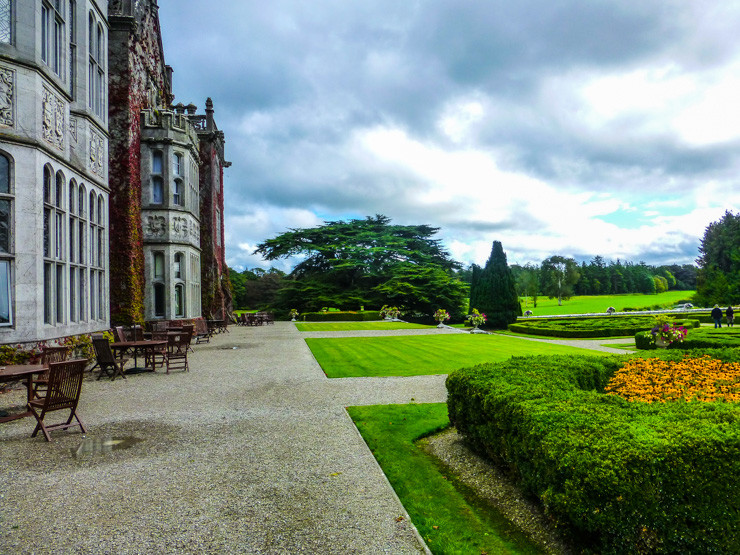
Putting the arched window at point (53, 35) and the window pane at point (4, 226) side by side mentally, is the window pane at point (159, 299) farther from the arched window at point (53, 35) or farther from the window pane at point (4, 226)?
the window pane at point (4, 226)

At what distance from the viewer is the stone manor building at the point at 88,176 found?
9.55 metres

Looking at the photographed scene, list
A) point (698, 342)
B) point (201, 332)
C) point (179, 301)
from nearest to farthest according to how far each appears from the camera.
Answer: point (698, 342)
point (179, 301)
point (201, 332)

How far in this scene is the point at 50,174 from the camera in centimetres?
1059

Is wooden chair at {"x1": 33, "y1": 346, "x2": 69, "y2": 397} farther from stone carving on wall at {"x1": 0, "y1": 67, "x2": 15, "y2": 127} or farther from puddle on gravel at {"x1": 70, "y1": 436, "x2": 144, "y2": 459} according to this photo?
stone carving on wall at {"x1": 0, "y1": 67, "x2": 15, "y2": 127}

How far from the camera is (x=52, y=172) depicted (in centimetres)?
1062

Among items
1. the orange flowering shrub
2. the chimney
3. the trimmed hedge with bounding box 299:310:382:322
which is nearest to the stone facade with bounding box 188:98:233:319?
the chimney

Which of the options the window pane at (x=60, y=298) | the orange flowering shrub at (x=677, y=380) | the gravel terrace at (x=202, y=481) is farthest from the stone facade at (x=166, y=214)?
the orange flowering shrub at (x=677, y=380)

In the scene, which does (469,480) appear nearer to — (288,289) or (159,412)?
(159,412)

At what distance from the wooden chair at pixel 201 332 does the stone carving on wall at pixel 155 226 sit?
4333 mm

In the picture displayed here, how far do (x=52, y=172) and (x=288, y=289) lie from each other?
3678 centimetres

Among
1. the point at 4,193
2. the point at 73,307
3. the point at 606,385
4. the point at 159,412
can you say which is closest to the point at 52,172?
the point at 4,193

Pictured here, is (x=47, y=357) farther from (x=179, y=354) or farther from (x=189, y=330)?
(x=189, y=330)

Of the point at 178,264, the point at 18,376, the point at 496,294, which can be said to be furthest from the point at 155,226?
the point at 496,294

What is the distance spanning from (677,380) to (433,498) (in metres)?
4.09
